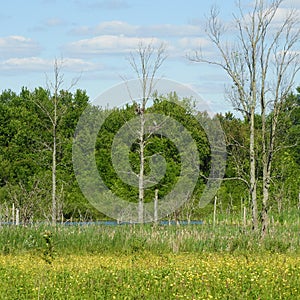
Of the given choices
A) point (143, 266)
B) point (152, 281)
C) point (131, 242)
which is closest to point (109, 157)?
point (131, 242)

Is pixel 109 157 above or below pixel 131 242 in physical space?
above

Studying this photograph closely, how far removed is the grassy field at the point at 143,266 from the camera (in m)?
9.37

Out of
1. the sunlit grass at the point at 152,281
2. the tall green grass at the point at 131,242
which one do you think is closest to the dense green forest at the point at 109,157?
the tall green grass at the point at 131,242

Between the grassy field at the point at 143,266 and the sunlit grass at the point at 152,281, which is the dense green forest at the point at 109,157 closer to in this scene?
the grassy field at the point at 143,266

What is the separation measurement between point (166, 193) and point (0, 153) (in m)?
13.0

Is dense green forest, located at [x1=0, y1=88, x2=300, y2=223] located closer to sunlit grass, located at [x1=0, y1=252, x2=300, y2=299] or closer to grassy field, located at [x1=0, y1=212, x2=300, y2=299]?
grassy field, located at [x1=0, y1=212, x2=300, y2=299]

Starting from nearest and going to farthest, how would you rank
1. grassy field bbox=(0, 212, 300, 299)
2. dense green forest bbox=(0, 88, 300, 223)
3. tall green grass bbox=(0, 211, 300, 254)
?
1. grassy field bbox=(0, 212, 300, 299)
2. tall green grass bbox=(0, 211, 300, 254)
3. dense green forest bbox=(0, 88, 300, 223)

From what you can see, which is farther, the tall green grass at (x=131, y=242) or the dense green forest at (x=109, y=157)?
the dense green forest at (x=109, y=157)

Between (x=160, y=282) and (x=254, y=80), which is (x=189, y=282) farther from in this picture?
(x=254, y=80)

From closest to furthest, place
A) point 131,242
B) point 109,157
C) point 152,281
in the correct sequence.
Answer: point 152,281
point 131,242
point 109,157

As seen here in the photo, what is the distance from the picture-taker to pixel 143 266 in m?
12.5

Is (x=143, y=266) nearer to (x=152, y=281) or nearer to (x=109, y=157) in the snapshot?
(x=152, y=281)

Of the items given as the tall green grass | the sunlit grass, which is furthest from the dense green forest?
the sunlit grass

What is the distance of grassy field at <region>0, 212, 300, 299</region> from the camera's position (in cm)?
937
